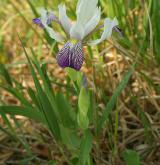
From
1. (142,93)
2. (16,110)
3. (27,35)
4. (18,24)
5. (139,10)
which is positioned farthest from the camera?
(18,24)

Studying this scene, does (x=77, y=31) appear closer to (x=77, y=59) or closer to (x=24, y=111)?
(x=77, y=59)

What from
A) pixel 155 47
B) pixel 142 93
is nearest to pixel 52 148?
pixel 142 93

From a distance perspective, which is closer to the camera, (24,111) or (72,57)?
(72,57)

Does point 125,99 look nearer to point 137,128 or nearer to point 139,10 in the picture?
point 137,128

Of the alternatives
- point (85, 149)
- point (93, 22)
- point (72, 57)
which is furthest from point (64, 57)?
point (85, 149)

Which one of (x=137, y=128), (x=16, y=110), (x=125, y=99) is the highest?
(x=16, y=110)

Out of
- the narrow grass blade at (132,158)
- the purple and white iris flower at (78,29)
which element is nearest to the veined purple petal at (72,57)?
the purple and white iris flower at (78,29)
